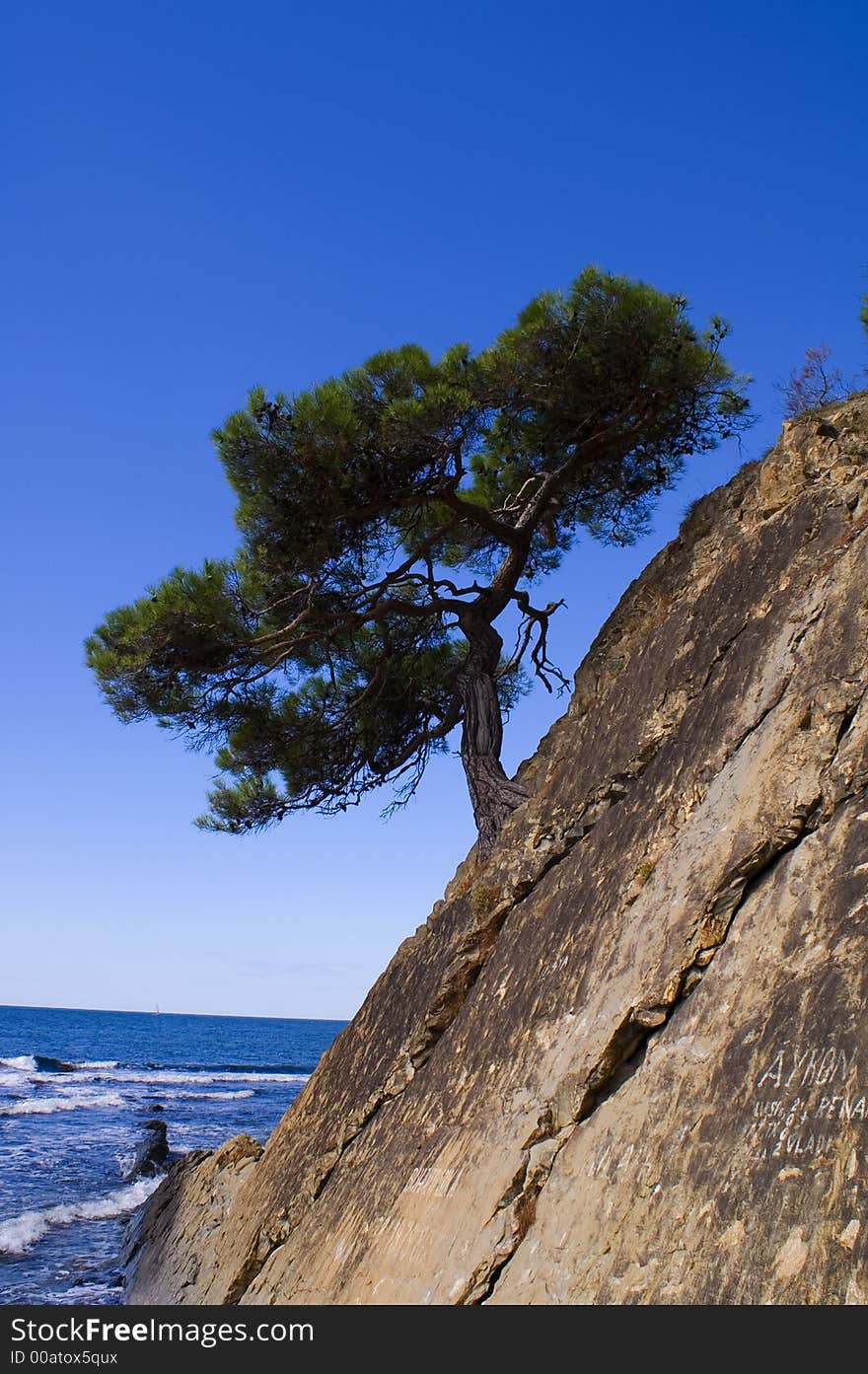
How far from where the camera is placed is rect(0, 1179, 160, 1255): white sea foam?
14.3m

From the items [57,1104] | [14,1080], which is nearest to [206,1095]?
[57,1104]

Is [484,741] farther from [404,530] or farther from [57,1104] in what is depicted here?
[57,1104]

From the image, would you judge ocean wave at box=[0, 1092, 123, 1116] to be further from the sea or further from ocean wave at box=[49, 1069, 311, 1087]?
ocean wave at box=[49, 1069, 311, 1087]

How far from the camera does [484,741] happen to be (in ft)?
31.9

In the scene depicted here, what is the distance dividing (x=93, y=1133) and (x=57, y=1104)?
22.3ft

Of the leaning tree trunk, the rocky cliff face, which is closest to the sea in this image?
the rocky cliff face

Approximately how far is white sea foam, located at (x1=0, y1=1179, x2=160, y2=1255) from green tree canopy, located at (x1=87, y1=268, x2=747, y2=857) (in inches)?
303

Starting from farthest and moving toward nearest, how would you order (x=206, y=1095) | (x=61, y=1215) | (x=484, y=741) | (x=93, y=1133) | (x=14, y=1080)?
(x=14, y=1080) < (x=206, y=1095) < (x=93, y=1133) < (x=61, y=1215) < (x=484, y=741)

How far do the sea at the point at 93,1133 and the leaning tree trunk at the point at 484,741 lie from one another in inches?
256

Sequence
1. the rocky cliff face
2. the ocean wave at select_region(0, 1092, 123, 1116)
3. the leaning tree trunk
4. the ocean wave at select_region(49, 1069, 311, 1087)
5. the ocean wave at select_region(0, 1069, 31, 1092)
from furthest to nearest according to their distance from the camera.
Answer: the ocean wave at select_region(49, 1069, 311, 1087) → the ocean wave at select_region(0, 1069, 31, 1092) → the ocean wave at select_region(0, 1092, 123, 1116) → the leaning tree trunk → the rocky cliff face

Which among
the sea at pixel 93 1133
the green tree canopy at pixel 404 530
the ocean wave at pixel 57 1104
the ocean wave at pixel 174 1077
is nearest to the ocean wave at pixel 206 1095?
the sea at pixel 93 1133

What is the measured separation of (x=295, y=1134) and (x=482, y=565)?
6.25 m

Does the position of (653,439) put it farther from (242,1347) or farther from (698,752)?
(242,1347)

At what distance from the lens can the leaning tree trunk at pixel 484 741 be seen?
9031 mm
